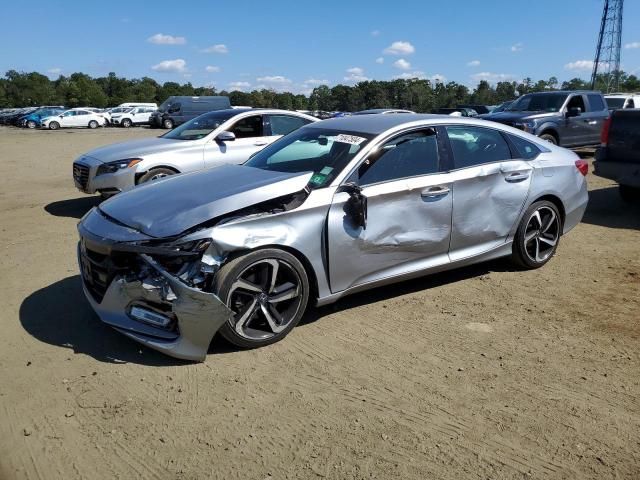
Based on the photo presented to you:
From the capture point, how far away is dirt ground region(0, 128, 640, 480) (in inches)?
108

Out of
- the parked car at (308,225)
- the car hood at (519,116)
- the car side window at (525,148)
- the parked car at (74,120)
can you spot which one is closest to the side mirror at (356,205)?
the parked car at (308,225)

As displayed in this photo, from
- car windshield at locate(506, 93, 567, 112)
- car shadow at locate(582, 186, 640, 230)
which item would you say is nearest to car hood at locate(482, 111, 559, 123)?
car windshield at locate(506, 93, 567, 112)

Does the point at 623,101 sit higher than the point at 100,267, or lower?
higher

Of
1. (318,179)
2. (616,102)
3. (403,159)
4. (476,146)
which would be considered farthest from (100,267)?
(616,102)

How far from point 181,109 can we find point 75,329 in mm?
35534

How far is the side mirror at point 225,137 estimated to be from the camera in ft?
27.3

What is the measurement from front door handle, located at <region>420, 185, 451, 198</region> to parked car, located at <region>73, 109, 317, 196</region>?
14.7ft

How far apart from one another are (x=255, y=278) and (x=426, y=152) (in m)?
1.95

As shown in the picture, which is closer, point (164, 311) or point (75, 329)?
point (164, 311)

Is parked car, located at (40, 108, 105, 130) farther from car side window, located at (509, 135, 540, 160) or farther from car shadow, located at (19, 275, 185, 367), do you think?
car side window, located at (509, 135, 540, 160)

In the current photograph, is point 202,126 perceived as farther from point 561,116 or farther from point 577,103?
point 577,103

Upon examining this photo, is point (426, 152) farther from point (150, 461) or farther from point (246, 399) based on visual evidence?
point (150, 461)

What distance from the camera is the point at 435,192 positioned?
15.2ft

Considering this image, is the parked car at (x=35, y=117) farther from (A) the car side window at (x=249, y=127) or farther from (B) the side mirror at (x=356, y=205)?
(B) the side mirror at (x=356, y=205)
